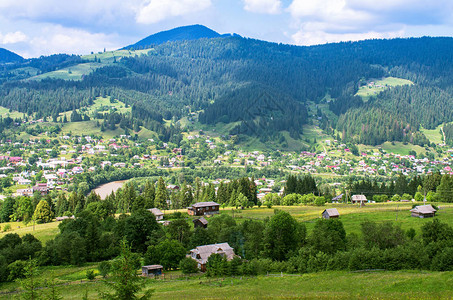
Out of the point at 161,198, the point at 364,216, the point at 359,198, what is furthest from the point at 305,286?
the point at 161,198

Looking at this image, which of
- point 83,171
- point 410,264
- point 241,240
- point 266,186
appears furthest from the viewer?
point 83,171

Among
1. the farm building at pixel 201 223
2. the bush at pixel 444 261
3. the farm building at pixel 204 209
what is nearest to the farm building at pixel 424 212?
the bush at pixel 444 261

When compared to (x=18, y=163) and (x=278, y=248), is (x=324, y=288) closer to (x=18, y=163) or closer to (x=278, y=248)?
(x=278, y=248)

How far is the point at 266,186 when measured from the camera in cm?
17788

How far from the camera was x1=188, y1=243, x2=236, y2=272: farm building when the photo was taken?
178 ft

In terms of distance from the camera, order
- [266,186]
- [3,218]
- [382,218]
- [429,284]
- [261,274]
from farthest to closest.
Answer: [266,186] → [3,218] → [382,218] → [261,274] → [429,284]

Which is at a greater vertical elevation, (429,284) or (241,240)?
(429,284)

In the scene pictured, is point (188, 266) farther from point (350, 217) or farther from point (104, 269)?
point (350, 217)

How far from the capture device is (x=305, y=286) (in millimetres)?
37531

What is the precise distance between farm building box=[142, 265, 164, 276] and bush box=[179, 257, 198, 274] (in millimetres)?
2847

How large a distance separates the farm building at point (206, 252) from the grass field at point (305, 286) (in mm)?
5168

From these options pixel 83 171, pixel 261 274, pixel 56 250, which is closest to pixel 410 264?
pixel 261 274

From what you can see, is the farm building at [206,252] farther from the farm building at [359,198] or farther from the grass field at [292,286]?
the farm building at [359,198]

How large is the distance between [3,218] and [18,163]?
104m
